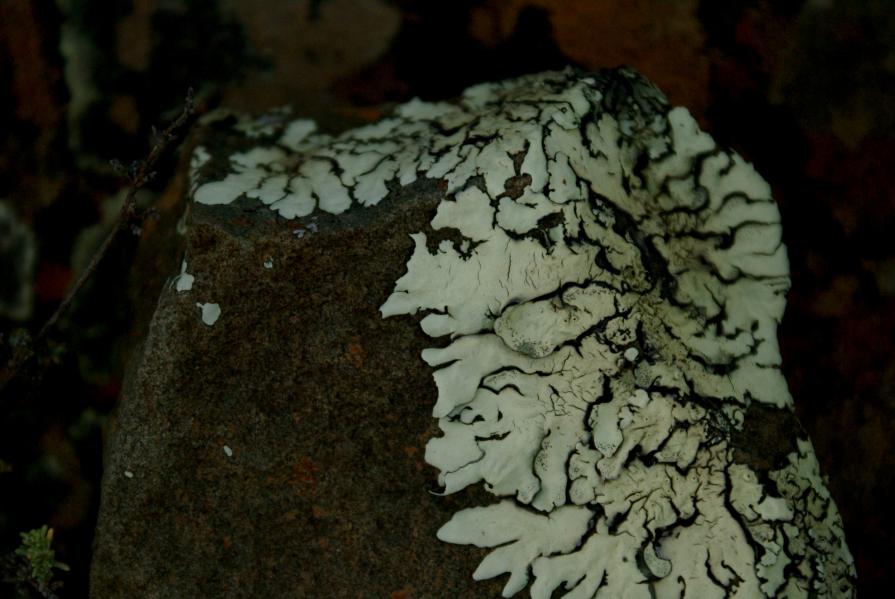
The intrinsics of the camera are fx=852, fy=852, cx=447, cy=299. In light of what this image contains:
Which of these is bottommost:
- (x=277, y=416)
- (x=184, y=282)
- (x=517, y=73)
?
(x=277, y=416)

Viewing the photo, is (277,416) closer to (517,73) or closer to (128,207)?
(128,207)

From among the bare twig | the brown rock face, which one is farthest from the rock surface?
the bare twig

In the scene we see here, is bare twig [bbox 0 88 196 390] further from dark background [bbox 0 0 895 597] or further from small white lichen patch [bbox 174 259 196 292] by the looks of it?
small white lichen patch [bbox 174 259 196 292]

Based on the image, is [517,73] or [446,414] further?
[517,73]

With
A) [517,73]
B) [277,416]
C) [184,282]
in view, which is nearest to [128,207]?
[184,282]

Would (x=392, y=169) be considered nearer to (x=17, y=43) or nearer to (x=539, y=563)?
A: (x=539, y=563)

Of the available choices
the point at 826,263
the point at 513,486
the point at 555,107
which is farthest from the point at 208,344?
the point at 826,263

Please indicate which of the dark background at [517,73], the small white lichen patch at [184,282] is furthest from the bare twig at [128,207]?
the small white lichen patch at [184,282]
